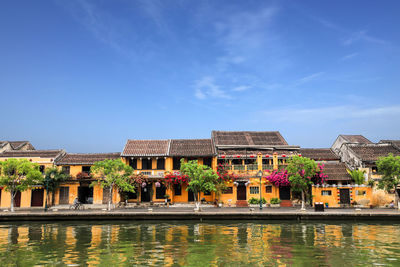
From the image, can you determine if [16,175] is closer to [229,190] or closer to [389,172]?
[229,190]

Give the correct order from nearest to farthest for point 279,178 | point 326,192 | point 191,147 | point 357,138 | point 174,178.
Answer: point 326,192 → point 279,178 → point 174,178 → point 191,147 → point 357,138

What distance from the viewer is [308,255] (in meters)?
15.0

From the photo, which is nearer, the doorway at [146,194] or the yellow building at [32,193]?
the yellow building at [32,193]

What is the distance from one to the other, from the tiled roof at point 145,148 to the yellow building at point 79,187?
4427 millimetres

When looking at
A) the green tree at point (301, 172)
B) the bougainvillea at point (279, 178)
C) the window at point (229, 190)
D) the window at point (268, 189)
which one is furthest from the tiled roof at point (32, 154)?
the green tree at point (301, 172)

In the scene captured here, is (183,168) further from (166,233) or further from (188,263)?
(188,263)

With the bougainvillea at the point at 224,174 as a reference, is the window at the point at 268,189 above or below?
below

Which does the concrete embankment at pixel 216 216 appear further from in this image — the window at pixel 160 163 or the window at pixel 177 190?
the window at pixel 160 163

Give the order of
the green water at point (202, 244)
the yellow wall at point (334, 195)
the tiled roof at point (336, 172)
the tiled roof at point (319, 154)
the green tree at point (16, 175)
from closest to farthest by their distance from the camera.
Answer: the green water at point (202, 244)
the green tree at point (16, 175)
the yellow wall at point (334, 195)
the tiled roof at point (336, 172)
the tiled roof at point (319, 154)

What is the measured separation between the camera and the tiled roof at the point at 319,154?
41.3 metres

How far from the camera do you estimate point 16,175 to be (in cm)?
3266

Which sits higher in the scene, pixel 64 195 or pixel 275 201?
pixel 64 195

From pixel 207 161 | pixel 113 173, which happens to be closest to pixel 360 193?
pixel 207 161

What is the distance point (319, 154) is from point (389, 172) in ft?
37.7
